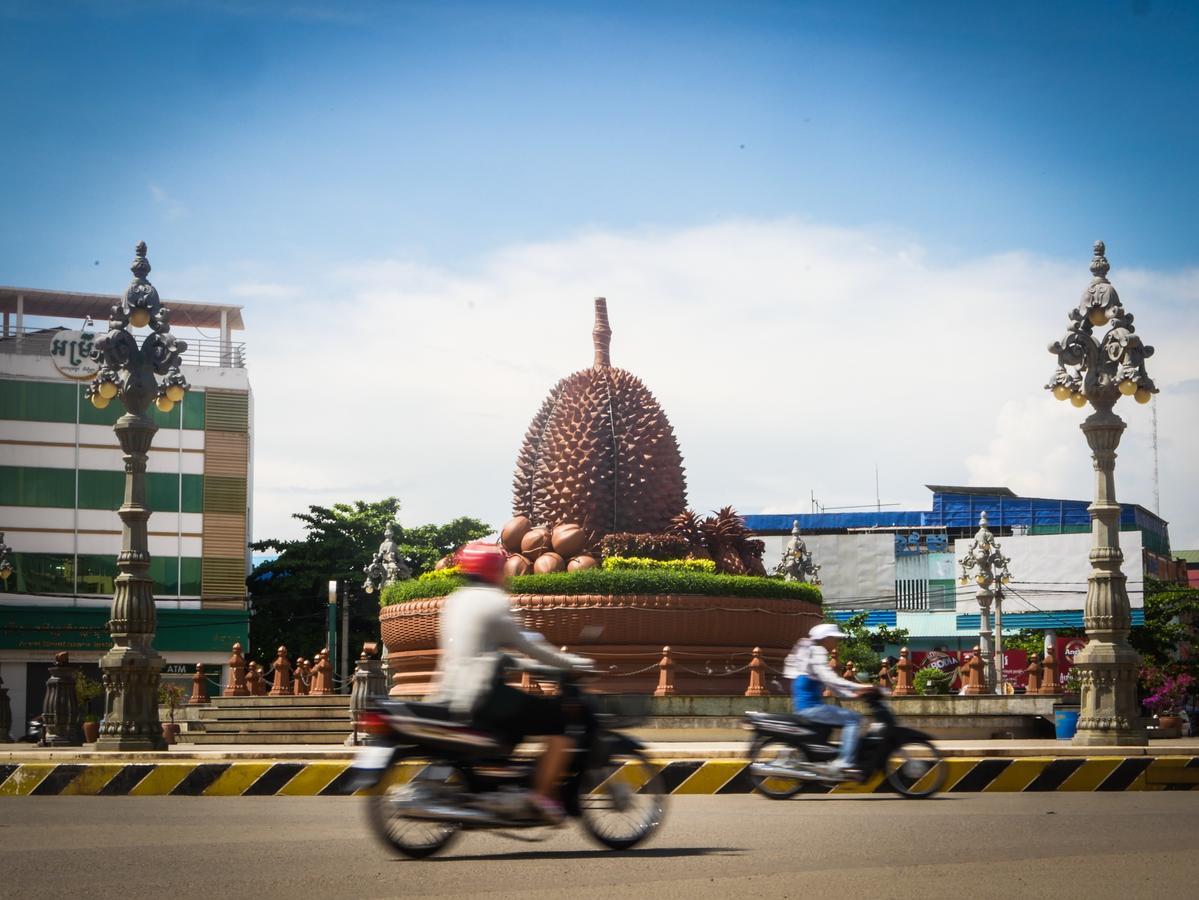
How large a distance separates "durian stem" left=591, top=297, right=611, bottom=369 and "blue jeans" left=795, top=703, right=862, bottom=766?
747 inches

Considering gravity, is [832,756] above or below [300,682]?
above

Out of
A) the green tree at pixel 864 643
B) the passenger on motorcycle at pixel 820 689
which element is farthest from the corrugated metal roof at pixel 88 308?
the passenger on motorcycle at pixel 820 689

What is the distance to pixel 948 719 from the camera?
79.9 feet

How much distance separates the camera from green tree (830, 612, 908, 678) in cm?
5725

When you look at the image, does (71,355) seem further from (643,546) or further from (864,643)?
(643,546)

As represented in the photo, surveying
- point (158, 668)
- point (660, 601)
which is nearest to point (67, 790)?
point (158, 668)

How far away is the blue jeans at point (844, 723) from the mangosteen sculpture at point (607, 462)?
1653 centimetres

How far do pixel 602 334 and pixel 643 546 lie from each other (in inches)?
212

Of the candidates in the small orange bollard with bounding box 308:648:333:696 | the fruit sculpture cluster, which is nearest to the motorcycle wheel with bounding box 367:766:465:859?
the fruit sculpture cluster

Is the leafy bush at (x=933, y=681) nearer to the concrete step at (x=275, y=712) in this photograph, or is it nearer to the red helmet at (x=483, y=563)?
the concrete step at (x=275, y=712)

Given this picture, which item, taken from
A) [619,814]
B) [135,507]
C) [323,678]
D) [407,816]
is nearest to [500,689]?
[407,816]

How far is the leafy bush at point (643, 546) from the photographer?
28.7 metres

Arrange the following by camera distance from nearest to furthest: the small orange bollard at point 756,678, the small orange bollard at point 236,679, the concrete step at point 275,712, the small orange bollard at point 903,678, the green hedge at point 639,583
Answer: the small orange bollard at point 756,678 < the green hedge at point 639,583 < the small orange bollard at point 903,678 < the concrete step at point 275,712 < the small orange bollard at point 236,679

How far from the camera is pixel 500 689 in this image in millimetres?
8523
